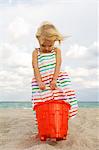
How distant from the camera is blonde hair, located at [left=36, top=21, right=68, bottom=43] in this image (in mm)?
3111

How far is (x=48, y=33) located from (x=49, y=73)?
0.34 m

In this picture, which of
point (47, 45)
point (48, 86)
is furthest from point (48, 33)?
point (48, 86)

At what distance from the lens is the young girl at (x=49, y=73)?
3092mm

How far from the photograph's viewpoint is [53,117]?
9.26 feet

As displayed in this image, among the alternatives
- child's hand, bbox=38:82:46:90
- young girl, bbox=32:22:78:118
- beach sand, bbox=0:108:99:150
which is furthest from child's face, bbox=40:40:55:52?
beach sand, bbox=0:108:99:150

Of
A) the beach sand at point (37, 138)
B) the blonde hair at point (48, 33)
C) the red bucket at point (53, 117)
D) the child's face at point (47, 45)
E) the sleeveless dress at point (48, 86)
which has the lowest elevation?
the beach sand at point (37, 138)

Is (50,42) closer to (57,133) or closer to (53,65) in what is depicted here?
(53,65)

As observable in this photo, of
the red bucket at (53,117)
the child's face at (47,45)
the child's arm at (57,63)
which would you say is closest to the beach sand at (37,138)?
the red bucket at (53,117)

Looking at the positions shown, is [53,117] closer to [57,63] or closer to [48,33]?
[57,63]

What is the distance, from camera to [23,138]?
10.4 ft

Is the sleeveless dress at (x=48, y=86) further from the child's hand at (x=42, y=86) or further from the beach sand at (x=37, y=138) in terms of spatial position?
the beach sand at (x=37, y=138)

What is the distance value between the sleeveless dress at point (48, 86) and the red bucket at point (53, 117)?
0.73 feet

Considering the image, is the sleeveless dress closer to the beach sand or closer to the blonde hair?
the blonde hair

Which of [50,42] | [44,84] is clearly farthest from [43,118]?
[50,42]
